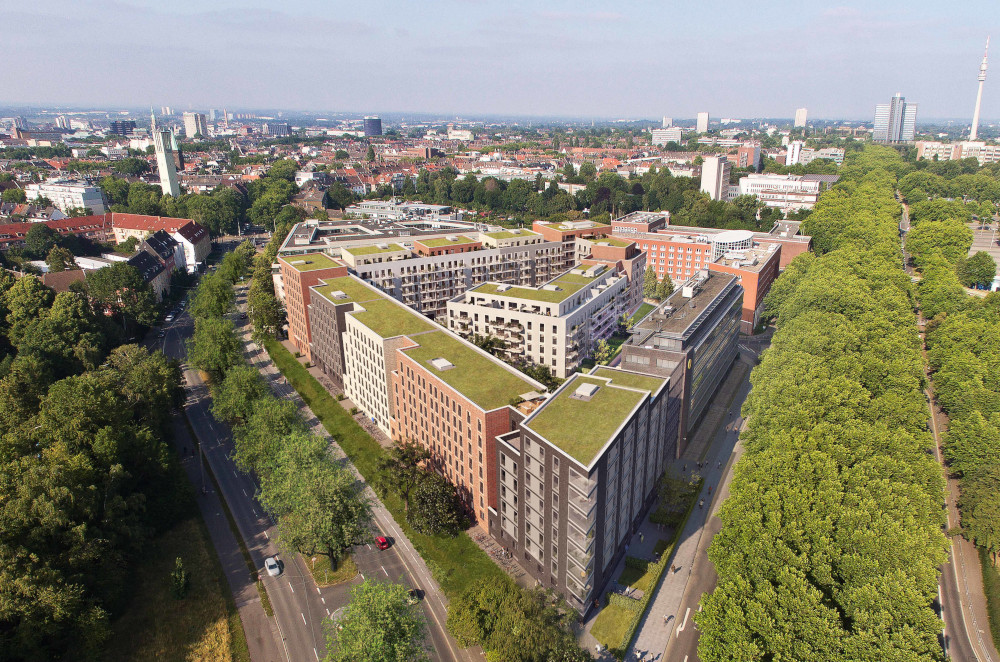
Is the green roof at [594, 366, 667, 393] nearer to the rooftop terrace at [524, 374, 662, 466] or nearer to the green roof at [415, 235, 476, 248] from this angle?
the rooftop terrace at [524, 374, 662, 466]

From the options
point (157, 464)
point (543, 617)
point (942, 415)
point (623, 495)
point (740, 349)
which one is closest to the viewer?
point (543, 617)

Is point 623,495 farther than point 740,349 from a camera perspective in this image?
No

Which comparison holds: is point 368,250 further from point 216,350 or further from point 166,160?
point 166,160

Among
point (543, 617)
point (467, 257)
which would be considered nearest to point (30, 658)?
point (543, 617)

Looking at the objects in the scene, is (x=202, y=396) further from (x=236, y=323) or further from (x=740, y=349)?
(x=740, y=349)

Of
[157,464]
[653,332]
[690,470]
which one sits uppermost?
[653,332]

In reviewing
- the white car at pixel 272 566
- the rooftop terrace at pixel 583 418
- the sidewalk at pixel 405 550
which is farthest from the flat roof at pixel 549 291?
the white car at pixel 272 566

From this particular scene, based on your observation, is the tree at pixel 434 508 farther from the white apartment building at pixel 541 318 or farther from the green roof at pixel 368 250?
the green roof at pixel 368 250

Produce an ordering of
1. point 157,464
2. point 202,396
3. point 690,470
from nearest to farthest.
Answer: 1. point 157,464
2. point 690,470
3. point 202,396
